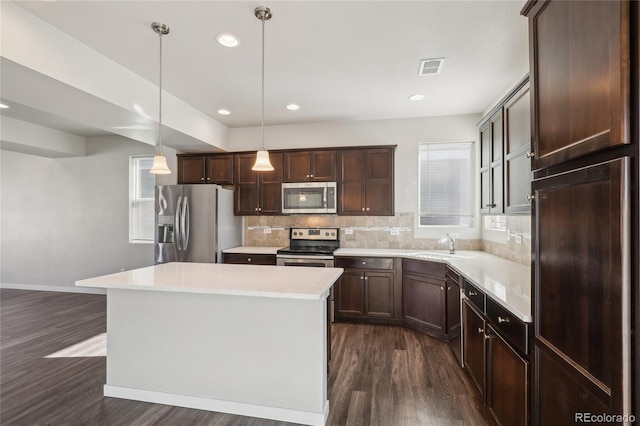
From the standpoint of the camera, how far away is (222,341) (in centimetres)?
230

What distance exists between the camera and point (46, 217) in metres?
5.96

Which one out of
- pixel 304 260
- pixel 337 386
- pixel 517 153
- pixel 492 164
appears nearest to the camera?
pixel 517 153

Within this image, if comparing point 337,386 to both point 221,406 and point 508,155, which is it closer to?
point 221,406

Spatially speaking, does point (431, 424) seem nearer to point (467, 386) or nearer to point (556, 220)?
point (467, 386)

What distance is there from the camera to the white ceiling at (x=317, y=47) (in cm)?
215

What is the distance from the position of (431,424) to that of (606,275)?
1.67 metres

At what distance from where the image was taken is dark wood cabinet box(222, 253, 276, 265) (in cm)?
439

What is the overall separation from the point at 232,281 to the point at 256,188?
266cm

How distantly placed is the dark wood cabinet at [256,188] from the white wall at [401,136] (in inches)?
19.7

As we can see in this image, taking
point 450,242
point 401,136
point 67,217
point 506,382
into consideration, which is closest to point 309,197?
point 401,136

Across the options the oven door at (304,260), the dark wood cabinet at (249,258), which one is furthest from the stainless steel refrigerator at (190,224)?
the oven door at (304,260)

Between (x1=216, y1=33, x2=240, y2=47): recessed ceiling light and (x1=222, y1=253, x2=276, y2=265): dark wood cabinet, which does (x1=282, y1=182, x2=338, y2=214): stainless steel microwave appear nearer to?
(x1=222, y1=253, x2=276, y2=265): dark wood cabinet

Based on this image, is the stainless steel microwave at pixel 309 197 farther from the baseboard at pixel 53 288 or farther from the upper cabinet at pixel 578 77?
the baseboard at pixel 53 288

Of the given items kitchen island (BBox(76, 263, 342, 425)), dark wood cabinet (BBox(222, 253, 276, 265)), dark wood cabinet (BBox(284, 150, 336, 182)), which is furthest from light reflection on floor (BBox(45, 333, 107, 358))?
dark wood cabinet (BBox(284, 150, 336, 182))
